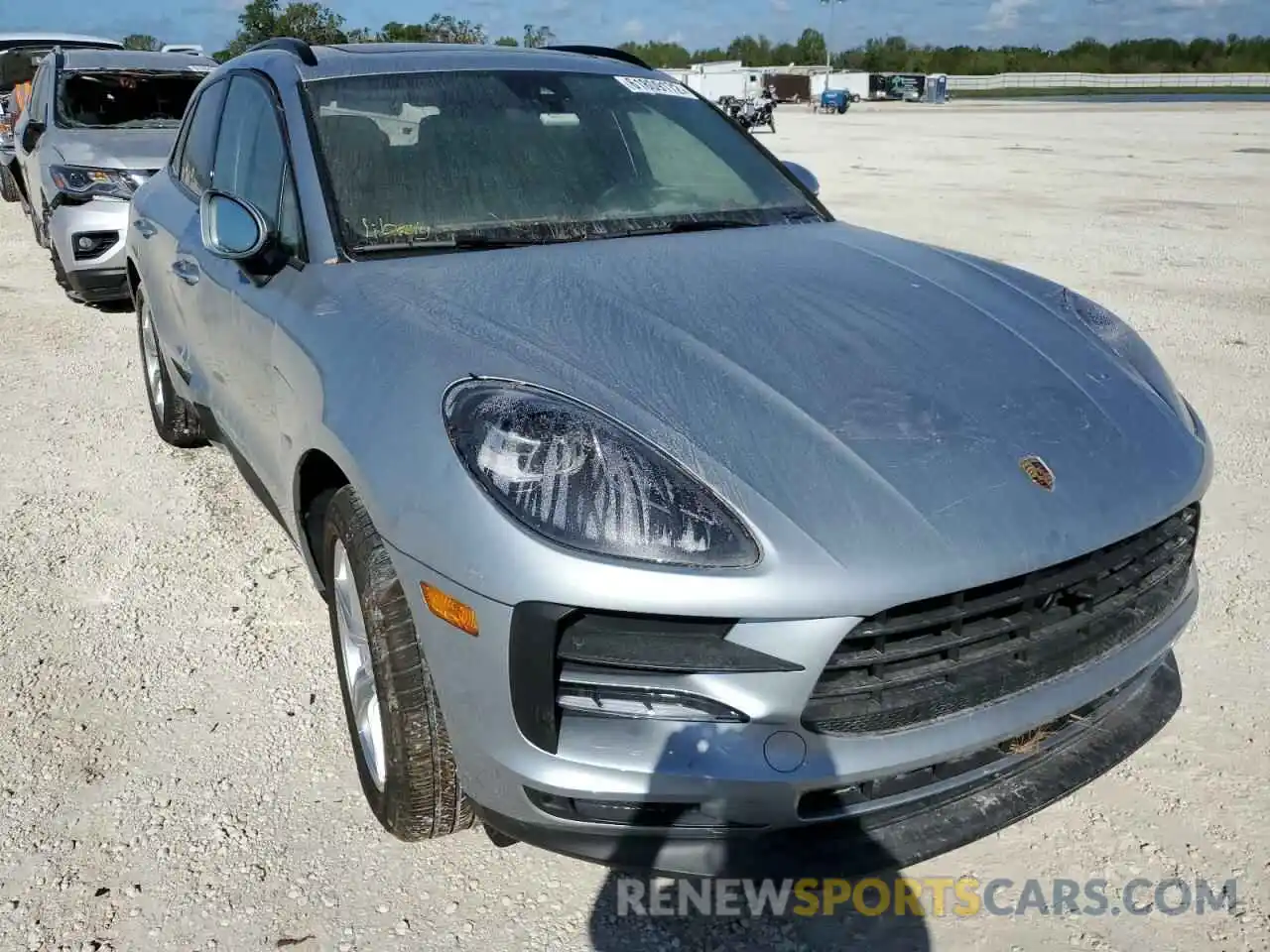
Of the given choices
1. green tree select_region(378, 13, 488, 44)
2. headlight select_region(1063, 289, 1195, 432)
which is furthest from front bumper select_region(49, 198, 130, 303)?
green tree select_region(378, 13, 488, 44)

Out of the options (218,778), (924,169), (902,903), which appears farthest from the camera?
(924,169)

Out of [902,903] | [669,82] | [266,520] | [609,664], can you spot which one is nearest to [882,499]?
[609,664]

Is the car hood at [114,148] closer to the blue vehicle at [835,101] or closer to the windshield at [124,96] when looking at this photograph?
the windshield at [124,96]

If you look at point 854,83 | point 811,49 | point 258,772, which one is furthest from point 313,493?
point 811,49

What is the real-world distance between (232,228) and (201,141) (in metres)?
1.62

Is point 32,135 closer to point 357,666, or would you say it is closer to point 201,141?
point 201,141

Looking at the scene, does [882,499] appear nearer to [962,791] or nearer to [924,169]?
[962,791]

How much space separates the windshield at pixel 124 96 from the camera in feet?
26.8

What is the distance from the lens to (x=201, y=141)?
4.15 metres

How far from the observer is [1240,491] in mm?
4375

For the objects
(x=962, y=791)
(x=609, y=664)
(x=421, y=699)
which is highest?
(x=609, y=664)

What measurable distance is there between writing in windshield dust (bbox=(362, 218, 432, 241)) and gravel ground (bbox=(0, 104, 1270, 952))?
1.27 meters

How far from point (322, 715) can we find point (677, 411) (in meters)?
1.50

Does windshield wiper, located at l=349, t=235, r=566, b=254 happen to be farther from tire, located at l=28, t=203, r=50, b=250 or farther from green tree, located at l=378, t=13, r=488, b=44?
green tree, located at l=378, t=13, r=488, b=44
